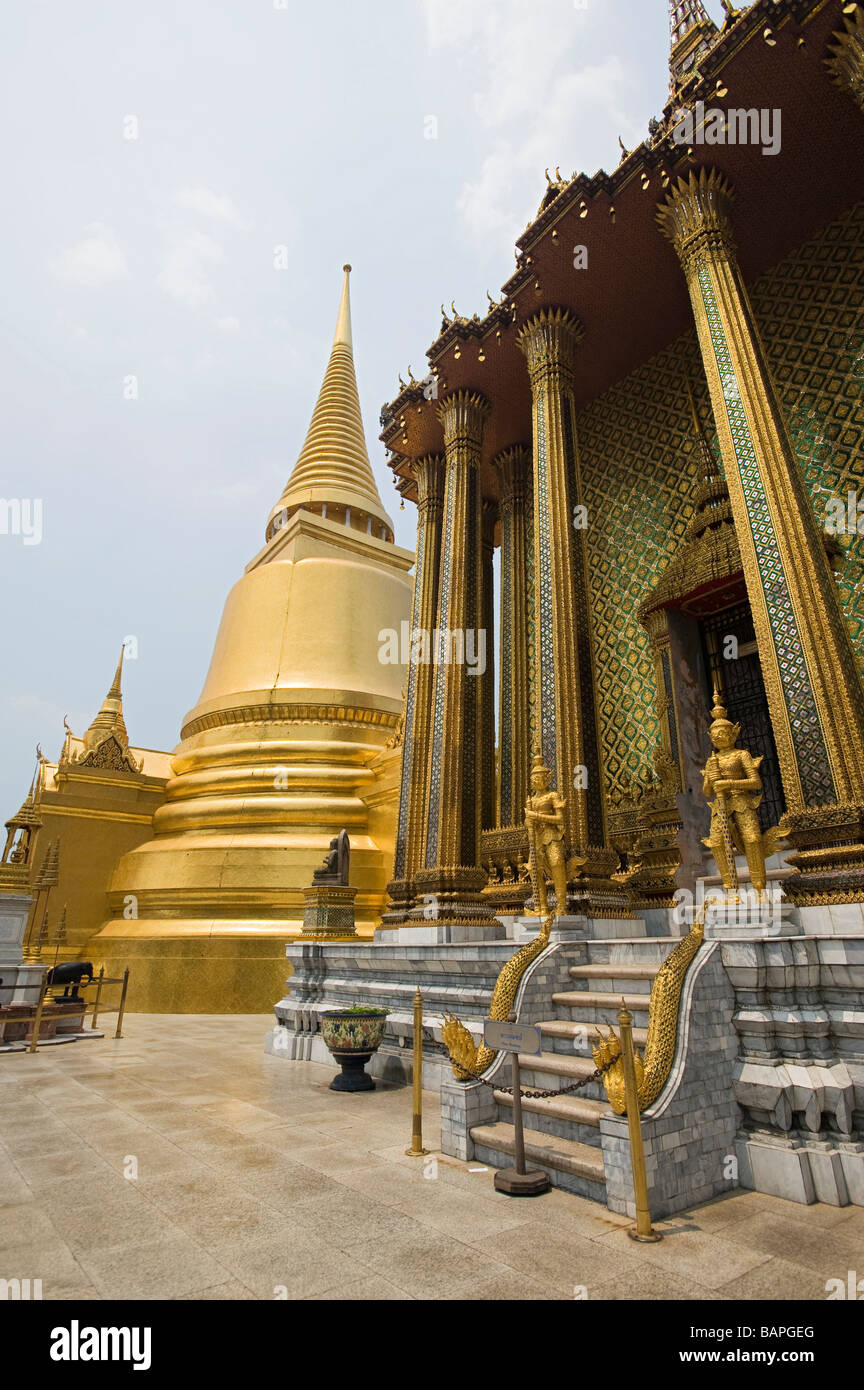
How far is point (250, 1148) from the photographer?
4465 millimetres

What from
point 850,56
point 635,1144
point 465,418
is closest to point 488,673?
point 465,418

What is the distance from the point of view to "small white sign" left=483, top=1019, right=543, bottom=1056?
3.65 m

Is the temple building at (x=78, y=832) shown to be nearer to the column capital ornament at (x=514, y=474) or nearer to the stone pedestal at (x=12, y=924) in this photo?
the stone pedestal at (x=12, y=924)

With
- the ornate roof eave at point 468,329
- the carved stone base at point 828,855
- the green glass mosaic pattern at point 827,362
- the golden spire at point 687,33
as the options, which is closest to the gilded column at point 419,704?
the ornate roof eave at point 468,329

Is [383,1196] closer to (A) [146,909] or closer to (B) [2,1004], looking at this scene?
(B) [2,1004]

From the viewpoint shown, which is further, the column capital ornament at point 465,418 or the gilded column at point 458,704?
the column capital ornament at point 465,418

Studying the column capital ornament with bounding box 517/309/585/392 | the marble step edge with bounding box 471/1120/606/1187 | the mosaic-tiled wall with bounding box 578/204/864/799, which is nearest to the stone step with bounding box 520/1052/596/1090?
the marble step edge with bounding box 471/1120/606/1187

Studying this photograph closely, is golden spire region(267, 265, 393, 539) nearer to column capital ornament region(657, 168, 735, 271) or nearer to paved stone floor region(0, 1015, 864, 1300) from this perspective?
column capital ornament region(657, 168, 735, 271)

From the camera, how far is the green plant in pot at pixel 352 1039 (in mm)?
6387

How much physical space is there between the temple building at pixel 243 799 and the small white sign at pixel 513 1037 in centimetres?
886

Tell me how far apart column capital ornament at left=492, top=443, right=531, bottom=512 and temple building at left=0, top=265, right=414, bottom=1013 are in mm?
5714

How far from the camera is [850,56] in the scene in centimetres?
Answer: 680

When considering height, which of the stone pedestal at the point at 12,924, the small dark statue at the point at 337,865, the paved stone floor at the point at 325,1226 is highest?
the small dark statue at the point at 337,865

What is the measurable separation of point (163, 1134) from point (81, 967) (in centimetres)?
749
